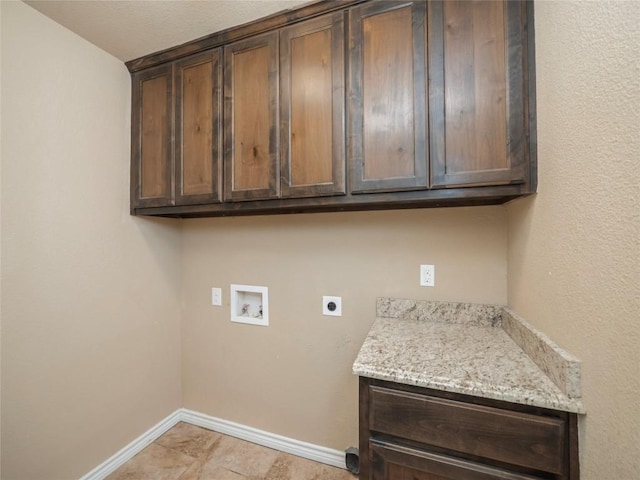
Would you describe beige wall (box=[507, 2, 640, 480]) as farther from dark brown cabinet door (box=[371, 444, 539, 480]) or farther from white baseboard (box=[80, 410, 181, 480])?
white baseboard (box=[80, 410, 181, 480])

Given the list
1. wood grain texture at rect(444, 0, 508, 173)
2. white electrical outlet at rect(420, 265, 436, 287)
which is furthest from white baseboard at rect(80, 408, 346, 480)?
wood grain texture at rect(444, 0, 508, 173)

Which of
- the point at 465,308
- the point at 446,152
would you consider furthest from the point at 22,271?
the point at 465,308

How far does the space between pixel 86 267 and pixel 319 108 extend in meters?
1.56

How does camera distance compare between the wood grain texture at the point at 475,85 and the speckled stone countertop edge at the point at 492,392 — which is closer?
the speckled stone countertop edge at the point at 492,392

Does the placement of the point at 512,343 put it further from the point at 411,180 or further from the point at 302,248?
the point at 302,248

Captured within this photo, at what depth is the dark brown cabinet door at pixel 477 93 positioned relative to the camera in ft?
3.53

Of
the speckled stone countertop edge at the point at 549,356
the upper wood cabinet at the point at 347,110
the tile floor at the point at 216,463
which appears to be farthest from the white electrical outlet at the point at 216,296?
the speckled stone countertop edge at the point at 549,356

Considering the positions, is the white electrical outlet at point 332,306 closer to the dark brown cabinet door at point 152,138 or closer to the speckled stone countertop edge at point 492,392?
the speckled stone countertop edge at point 492,392

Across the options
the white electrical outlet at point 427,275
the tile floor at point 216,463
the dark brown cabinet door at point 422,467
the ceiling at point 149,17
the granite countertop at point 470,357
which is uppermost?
the ceiling at point 149,17

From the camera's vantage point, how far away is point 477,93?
3.68 ft

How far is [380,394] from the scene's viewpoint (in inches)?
38.4

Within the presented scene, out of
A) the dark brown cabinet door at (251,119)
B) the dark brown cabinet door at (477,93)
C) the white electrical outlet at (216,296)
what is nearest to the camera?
the dark brown cabinet door at (477,93)

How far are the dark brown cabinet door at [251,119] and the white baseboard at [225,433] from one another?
1591 millimetres

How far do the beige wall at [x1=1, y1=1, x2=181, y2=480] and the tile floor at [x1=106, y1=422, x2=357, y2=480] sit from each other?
0.18m
